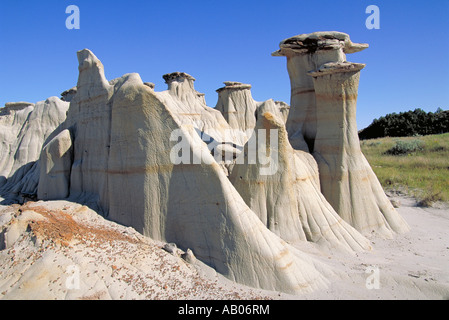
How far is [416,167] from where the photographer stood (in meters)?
17.8

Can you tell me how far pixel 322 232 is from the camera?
22.7 feet

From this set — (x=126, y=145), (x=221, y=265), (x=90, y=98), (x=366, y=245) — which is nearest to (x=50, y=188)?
(x=90, y=98)

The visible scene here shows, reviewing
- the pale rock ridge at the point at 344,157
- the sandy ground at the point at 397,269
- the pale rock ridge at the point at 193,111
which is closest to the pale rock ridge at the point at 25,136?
the pale rock ridge at the point at 193,111

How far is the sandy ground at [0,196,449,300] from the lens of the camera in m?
4.06

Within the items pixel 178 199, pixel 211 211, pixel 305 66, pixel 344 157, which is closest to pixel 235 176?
pixel 178 199

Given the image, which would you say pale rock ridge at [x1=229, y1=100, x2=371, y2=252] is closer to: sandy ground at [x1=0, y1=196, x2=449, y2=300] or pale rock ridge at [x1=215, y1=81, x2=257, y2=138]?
sandy ground at [x1=0, y1=196, x2=449, y2=300]

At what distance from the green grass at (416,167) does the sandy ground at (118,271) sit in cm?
916

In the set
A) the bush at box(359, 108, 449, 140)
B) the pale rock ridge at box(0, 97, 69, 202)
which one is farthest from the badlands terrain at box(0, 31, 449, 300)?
the bush at box(359, 108, 449, 140)

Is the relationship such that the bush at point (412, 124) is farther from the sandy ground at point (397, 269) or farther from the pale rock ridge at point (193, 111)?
the sandy ground at point (397, 269)

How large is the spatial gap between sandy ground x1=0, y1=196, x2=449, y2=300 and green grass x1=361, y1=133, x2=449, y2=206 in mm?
9157

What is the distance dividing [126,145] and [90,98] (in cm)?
260

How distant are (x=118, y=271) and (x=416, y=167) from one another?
18159mm
